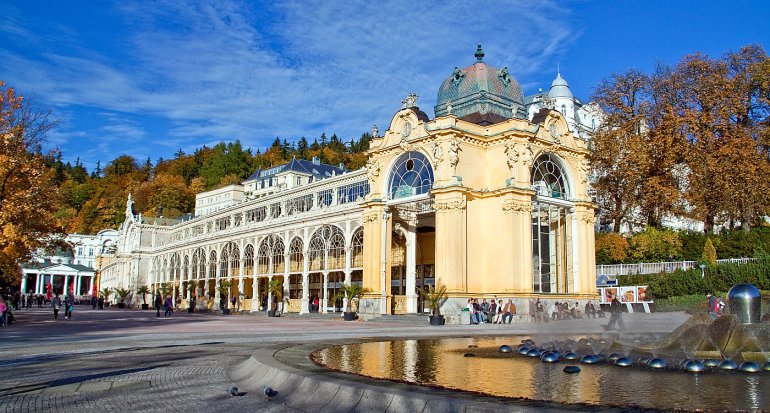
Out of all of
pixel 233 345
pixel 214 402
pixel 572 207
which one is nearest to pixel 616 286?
pixel 572 207

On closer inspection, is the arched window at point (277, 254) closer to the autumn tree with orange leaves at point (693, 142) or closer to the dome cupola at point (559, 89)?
the autumn tree with orange leaves at point (693, 142)

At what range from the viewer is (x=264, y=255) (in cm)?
6253

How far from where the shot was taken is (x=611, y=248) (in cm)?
4759

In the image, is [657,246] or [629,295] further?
[657,246]

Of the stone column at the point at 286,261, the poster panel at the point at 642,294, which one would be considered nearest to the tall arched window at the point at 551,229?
the poster panel at the point at 642,294

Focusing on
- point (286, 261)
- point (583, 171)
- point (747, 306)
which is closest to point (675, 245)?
point (583, 171)

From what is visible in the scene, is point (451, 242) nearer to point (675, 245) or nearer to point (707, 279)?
point (707, 279)

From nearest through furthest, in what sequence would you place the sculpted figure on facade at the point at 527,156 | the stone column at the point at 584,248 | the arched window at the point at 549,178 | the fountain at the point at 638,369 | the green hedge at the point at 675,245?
the fountain at the point at 638,369, the sculpted figure on facade at the point at 527,156, the arched window at the point at 549,178, the stone column at the point at 584,248, the green hedge at the point at 675,245

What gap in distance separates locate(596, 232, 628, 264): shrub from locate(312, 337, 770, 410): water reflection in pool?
Answer: 122 feet

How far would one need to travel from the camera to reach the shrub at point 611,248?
4709cm

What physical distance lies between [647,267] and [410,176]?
18809 millimetres

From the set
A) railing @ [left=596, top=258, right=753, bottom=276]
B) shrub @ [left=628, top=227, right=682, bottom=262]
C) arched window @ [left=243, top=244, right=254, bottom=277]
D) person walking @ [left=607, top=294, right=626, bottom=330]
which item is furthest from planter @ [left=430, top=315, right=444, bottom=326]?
arched window @ [left=243, top=244, right=254, bottom=277]

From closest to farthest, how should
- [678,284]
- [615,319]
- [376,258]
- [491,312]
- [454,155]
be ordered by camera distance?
[615,319]
[491,312]
[454,155]
[678,284]
[376,258]

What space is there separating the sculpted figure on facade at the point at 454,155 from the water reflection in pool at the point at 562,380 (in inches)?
955
